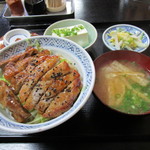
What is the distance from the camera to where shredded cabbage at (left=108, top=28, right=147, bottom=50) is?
2100 millimetres

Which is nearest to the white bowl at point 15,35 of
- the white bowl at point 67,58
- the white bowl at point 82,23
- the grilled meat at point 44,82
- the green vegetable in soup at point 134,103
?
the white bowl at point 82,23

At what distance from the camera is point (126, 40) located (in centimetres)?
214

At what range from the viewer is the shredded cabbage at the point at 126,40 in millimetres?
2100

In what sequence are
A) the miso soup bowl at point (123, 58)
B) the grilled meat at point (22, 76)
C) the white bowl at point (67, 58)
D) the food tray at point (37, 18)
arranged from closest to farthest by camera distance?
the white bowl at point (67, 58) → the grilled meat at point (22, 76) → the miso soup bowl at point (123, 58) → the food tray at point (37, 18)

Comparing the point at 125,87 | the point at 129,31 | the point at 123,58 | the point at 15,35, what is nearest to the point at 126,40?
the point at 129,31

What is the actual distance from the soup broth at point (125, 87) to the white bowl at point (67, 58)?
238 mm

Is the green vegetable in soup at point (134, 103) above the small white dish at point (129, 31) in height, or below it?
below

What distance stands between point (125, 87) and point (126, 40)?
845 mm

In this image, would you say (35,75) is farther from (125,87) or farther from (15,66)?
(125,87)

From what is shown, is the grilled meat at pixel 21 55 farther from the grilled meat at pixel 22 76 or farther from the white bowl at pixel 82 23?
the white bowl at pixel 82 23

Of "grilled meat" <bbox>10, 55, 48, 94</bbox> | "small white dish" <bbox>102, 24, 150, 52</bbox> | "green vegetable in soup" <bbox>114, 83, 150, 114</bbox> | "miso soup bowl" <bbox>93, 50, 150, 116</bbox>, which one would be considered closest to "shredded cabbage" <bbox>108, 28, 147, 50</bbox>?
"small white dish" <bbox>102, 24, 150, 52</bbox>

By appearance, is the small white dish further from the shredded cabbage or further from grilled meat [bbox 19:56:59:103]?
grilled meat [bbox 19:56:59:103]

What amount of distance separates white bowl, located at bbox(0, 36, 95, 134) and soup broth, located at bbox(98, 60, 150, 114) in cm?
24

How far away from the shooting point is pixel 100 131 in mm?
1399
